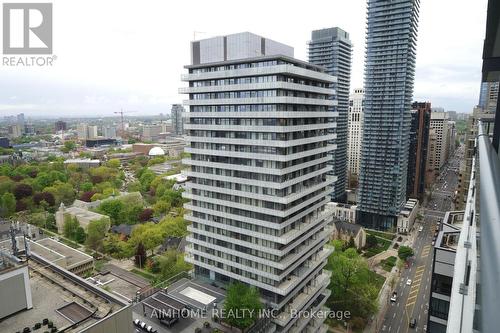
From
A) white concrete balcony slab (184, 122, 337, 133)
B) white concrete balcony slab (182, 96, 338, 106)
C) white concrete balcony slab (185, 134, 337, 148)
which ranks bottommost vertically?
white concrete balcony slab (185, 134, 337, 148)

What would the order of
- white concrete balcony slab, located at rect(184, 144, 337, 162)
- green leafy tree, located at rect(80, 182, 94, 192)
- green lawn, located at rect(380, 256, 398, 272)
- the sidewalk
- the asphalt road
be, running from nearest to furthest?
1. white concrete balcony slab, located at rect(184, 144, 337, 162)
2. the sidewalk
3. the asphalt road
4. green lawn, located at rect(380, 256, 398, 272)
5. green leafy tree, located at rect(80, 182, 94, 192)

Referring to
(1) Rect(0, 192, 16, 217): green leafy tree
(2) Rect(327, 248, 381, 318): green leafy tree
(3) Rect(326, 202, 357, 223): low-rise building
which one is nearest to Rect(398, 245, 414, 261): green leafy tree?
(2) Rect(327, 248, 381, 318): green leafy tree

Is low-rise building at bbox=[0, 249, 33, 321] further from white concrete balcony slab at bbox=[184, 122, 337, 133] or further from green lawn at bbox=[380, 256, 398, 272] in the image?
green lawn at bbox=[380, 256, 398, 272]

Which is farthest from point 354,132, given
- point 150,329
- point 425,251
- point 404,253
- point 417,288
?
point 150,329

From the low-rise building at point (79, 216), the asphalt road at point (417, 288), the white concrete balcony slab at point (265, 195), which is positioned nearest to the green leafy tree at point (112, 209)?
the low-rise building at point (79, 216)

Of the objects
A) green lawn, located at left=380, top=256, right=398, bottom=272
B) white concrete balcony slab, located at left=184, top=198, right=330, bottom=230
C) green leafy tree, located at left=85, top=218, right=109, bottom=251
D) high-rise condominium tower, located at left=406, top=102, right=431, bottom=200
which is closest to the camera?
white concrete balcony slab, located at left=184, top=198, right=330, bottom=230

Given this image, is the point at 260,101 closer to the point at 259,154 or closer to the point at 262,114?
the point at 262,114

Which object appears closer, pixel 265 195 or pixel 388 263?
pixel 265 195
